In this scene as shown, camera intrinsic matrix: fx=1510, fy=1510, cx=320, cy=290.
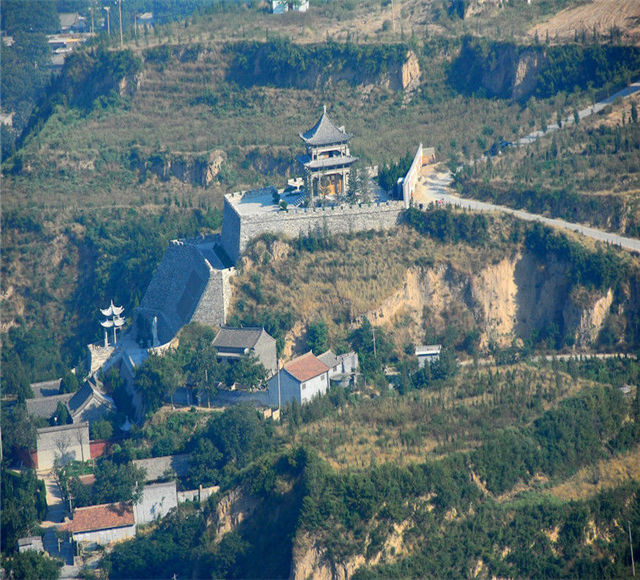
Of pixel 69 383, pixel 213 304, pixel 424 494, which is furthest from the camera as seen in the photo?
pixel 69 383

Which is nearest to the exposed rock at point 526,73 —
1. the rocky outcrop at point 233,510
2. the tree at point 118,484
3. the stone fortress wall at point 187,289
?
the stone fortress wall at point 187,289

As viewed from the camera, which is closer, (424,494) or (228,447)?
(424,494)

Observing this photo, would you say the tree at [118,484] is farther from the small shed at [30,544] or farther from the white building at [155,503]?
the small shed at [30,544]

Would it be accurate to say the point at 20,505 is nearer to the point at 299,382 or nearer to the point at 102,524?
the point at 102,524

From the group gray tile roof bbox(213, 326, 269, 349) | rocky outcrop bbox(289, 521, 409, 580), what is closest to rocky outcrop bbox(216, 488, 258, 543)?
rocky outcrop bbox(289, 521, 409, 580)

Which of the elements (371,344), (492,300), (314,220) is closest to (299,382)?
(371,344)

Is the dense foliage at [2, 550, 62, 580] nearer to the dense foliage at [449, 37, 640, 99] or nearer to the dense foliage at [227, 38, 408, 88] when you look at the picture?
the dense foliage at [449, 37, 640, 99]

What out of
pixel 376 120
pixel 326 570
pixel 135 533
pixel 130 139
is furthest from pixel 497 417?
pixel 130 139
